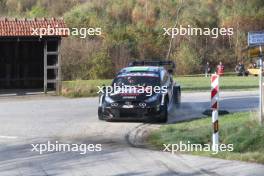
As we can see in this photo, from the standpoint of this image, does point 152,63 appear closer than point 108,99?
No

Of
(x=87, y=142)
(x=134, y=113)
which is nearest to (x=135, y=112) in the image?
(x=134, y=113)

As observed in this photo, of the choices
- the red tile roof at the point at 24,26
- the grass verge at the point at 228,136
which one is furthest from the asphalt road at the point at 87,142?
the red tile roof at the point at 24,26

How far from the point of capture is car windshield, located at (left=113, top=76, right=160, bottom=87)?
18328 mm

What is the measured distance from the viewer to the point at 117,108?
17250 mm

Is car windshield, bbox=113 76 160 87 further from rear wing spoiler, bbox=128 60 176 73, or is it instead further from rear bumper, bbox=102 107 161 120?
rear wing spoiler, bbox=128 60 176 73

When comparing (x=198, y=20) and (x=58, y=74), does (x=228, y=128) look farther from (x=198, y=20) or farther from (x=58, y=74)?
(x=198, y=20)

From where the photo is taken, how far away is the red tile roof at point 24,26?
→ 27.8 m

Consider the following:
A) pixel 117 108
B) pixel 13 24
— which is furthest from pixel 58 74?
pixel 117 108

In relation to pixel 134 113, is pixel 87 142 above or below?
below

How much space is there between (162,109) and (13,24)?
43.4 feet

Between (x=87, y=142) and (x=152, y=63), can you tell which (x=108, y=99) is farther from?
(x=152, y=63)

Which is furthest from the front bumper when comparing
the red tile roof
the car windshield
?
the red tile roof

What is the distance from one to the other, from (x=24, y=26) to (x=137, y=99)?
12.5 m

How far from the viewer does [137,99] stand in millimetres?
17219
